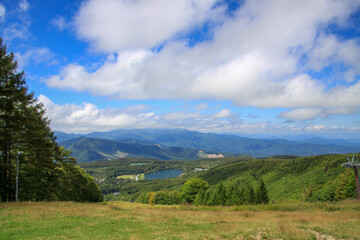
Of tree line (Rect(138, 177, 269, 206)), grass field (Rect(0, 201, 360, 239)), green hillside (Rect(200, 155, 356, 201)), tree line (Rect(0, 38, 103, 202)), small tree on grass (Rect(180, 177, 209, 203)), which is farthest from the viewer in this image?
small tree on grass (Rect(180, 177, 209, 203))

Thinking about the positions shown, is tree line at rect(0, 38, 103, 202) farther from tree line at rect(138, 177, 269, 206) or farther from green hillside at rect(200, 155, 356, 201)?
green hillside at rect(200, 155, 356, 201)

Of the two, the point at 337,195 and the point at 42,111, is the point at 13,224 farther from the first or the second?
the point at 337,195

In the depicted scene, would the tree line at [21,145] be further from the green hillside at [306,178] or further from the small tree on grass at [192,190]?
the green hillside at [306,178]

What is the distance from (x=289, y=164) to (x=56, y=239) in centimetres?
15459

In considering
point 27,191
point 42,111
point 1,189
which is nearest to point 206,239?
point 1,189

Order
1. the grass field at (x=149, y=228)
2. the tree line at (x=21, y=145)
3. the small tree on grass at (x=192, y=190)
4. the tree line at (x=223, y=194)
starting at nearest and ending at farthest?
the grass field at (x=149, y=228), the tree line at (x=21, y=145), the tree line at (x=223, y=194), the small tree on grass at (x=192, y=190)

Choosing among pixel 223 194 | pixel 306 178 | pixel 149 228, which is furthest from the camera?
pixel 306 178

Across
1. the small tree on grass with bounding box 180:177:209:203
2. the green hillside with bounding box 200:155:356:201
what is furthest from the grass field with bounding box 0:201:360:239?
the green hillside with bounding box 200:155:356:201

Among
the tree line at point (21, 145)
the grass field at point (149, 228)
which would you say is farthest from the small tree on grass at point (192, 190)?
the grass field at point (149, 228)

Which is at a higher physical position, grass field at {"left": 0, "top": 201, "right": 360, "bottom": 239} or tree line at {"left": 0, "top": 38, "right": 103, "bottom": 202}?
tree line at {"left": 0, "top": 38, "right": 103, "bottom": 202}

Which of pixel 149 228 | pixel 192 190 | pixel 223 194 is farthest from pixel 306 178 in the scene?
pixel 149 228

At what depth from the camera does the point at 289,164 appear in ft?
456

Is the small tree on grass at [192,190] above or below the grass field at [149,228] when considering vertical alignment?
below

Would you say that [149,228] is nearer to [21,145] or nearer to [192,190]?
[21,145]
